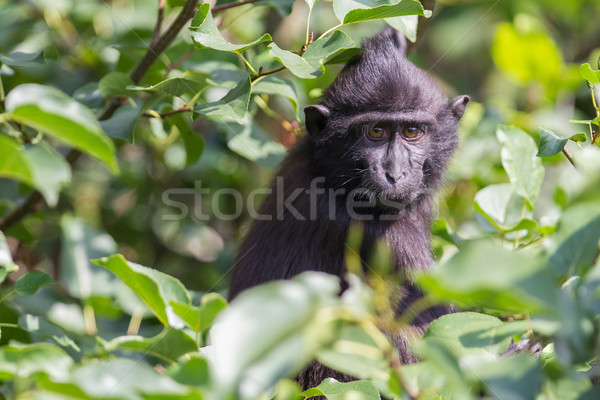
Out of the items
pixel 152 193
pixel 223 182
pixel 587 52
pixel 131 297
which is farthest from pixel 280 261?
pixel 587 52

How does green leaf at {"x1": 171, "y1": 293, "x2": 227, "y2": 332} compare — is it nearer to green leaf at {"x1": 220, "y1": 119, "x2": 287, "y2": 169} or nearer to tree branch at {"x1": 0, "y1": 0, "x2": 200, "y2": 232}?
tree branch at {"x1": 0, "y1": 0, "x2": 200, "y2": 232}

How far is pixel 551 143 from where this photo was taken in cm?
321

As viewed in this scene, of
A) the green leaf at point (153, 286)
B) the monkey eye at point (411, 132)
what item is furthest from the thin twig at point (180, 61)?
the green leaf at point (153, 286)

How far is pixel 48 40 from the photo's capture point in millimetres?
6309

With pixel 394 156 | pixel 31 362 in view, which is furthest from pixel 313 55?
pixel 31 362

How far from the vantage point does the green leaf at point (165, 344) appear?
235 cm

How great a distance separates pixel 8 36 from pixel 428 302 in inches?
182

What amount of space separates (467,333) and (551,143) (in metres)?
1.42

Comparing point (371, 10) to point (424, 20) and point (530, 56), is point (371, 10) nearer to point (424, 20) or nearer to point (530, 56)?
point (424, 20)

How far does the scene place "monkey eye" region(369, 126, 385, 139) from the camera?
500 centimetres

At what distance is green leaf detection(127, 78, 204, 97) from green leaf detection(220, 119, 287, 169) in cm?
75

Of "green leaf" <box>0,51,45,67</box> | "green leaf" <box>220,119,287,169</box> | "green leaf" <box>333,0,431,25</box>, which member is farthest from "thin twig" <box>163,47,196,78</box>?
"green leaf" <box>333,0,431,25</box>

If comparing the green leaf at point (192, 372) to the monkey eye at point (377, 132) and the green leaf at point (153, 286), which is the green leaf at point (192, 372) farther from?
the monkey eye at point (377, 132)

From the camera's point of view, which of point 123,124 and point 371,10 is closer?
point 371,10
